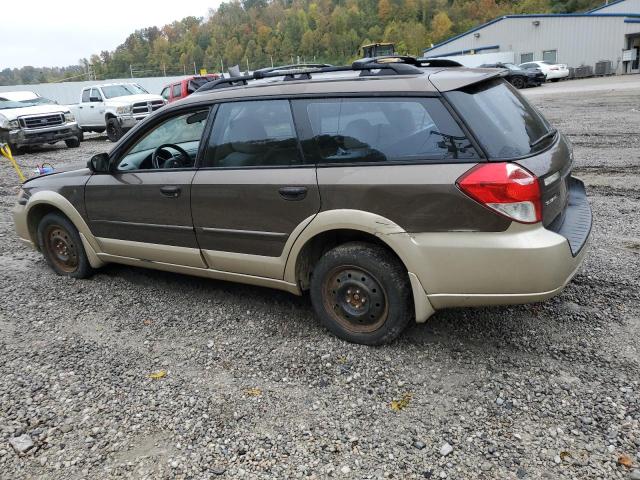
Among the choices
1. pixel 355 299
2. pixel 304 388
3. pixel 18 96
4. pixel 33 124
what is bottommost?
pixel 304 388

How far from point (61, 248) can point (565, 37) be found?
46.1 m

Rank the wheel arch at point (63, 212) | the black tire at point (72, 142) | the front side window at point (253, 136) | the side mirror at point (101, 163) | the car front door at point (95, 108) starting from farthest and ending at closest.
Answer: the car front door at point (95, 108) → the black tire at point (72, 142) → the wheel arch at point (63, 212) → the side mirror at point (101, 163) → the front side window at point (253, 136)

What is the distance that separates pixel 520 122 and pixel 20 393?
3545mm

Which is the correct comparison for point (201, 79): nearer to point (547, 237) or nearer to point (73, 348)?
point (73, 348)

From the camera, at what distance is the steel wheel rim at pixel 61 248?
16.7 feet

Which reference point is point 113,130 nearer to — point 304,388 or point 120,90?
point 120,90

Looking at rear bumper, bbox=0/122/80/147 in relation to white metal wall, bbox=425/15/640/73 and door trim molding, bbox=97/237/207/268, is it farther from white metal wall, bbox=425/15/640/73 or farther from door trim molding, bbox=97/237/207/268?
white metal wall, bbox=425/15/640/73

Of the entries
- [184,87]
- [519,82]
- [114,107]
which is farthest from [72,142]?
[519,82]

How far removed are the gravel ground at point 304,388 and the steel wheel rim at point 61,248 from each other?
1.53 ft

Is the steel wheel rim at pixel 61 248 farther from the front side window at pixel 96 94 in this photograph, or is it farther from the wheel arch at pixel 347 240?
the front side window at pixel 96 94

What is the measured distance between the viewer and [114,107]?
1803 centimetres

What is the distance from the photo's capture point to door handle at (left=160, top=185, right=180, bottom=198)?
4055 mm

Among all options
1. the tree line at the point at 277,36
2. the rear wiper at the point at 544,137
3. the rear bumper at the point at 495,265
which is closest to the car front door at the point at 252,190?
the rear bumper at the point at 495,265

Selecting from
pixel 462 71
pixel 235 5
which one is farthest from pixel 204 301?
pixel 235 5
